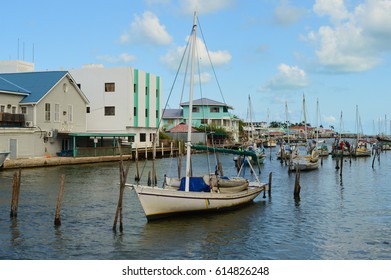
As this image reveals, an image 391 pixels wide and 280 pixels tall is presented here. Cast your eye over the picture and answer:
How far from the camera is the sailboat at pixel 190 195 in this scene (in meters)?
23.0

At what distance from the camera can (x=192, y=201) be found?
79.3 feet

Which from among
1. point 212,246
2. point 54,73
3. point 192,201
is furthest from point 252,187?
point 54,73

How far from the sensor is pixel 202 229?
2248 cm

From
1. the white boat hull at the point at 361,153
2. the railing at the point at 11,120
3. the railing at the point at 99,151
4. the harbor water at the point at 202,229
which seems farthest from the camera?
the white boat hull at the point at 361,153

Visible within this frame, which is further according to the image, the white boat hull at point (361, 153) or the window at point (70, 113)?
the white boat hull at point (361, 153)

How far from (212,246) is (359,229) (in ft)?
27.8

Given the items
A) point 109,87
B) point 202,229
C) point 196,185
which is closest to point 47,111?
point 109,87

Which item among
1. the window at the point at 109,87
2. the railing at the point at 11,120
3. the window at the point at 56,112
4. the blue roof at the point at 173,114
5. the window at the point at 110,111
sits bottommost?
the railing at the point at 11,120

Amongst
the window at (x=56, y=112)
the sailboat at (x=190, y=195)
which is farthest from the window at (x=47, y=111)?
the sailboat at (x=190, y=195)

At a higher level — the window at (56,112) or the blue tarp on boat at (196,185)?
the window at (56,112)

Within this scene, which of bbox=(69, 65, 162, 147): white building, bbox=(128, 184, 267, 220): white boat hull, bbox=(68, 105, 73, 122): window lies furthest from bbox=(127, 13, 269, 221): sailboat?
bbox=(69, 65, 162, 147): white building

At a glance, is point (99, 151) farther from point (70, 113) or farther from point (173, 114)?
point (173, 114)

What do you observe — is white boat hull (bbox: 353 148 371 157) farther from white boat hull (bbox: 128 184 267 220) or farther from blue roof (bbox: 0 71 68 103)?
white boat hull (bbox: 128 184 267 220)

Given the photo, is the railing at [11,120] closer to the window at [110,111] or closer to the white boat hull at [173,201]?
the window at [110,111]
